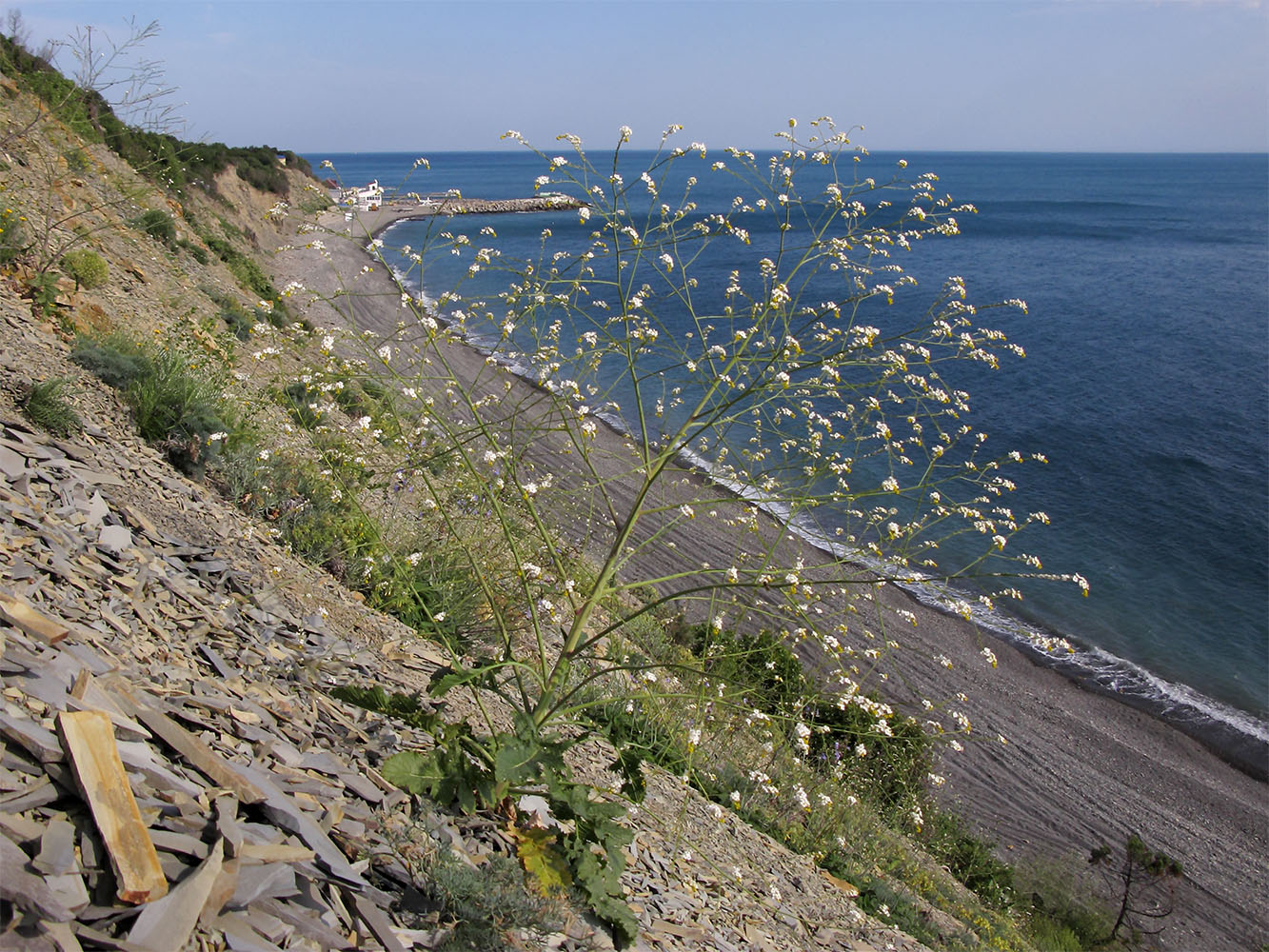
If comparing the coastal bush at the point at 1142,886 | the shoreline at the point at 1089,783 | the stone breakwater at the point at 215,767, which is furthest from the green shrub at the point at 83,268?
the coastal bush at the point at 1142,886

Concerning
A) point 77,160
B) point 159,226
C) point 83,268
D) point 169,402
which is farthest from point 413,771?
point 159,226

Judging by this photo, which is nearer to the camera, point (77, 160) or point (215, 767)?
point (215, 767)

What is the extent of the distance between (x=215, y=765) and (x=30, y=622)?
1.01 metres

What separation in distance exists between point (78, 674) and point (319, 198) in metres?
2.74

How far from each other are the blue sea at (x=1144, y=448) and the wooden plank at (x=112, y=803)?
4.79 meters

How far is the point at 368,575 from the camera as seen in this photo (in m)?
6.16

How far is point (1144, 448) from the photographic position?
89.9 feet

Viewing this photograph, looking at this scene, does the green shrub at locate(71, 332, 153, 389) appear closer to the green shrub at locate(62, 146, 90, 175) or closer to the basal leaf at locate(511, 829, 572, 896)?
the basal leaf at locate(511, 829, 572, 896)

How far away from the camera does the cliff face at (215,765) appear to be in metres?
2.35

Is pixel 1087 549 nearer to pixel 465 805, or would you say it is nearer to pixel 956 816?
pixel 956 816

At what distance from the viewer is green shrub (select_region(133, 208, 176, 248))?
15.2 metres

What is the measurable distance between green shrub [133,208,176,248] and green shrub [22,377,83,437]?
444 inches

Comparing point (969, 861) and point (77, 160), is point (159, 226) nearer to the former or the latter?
point (77, 160)

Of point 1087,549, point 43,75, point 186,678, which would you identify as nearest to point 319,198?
point 186,678
